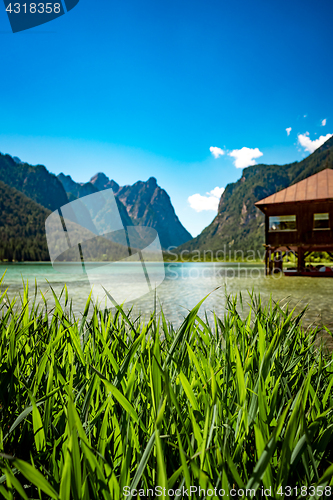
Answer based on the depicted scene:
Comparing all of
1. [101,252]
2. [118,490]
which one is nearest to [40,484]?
[118,490]

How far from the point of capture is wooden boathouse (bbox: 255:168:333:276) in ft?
64.0

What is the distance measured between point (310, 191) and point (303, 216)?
6.22ft

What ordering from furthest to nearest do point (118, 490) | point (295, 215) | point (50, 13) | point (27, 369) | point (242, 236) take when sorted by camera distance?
point (242, 236), point (295, 215), point (50, 13), point (27, 369), point (118, 490)

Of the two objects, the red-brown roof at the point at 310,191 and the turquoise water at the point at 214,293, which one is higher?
the red-brown roof at the point at 310,191

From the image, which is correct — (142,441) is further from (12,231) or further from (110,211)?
(12,231)

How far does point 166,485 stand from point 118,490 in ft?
0.61

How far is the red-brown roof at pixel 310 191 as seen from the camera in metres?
19.6

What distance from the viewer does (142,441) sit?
124cm

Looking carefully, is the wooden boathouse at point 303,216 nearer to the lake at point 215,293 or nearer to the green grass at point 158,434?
the lake at point 215,293
